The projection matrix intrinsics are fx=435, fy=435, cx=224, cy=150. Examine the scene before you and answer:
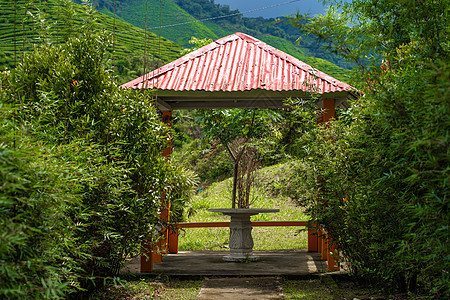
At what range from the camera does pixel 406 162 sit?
3.14m

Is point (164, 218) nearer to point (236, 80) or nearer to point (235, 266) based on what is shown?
point (235, 266)

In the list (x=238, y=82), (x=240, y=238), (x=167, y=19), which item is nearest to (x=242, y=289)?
(x=240, y=238)

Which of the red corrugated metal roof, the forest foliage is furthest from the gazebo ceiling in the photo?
the forest foliage

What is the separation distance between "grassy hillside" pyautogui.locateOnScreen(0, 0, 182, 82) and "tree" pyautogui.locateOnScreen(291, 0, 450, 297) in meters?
2.68

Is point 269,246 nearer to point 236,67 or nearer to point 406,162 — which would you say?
point 236,67

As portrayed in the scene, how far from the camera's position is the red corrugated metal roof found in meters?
6.87

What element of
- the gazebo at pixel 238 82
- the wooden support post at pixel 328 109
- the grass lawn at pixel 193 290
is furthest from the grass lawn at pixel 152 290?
the wooden support post at pixel 328 109

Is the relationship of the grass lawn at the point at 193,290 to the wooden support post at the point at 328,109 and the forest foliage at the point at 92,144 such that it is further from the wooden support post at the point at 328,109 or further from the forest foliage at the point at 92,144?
the wooden support post at the point at 328,109

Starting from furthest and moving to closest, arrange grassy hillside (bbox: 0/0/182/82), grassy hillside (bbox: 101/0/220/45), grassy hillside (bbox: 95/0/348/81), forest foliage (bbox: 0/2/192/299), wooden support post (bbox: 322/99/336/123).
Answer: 1. grassy hillside (bbox: 101/0/220/45)
2. grassy hillside (bbox: 95/0/348/81)
3. wooden support post (bbox: 322/99/336/123)
4. grassy hillside (bbox: 0/0/182/82)
5. forest foliage (bbox: 0/2/192/299)

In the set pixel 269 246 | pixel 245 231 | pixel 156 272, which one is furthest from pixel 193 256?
pixel 269 246

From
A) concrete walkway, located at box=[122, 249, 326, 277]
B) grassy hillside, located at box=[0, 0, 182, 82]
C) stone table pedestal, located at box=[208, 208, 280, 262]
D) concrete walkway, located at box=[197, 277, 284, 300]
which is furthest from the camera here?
stone table pedestal, located at box=[208, 208, 280, 262]

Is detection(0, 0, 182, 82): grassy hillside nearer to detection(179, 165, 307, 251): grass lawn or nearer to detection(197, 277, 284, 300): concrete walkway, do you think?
detection(197, 277, 284, 300): concrete walkway

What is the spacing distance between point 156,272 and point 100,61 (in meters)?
3.43

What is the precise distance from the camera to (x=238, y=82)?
700 centimetres
